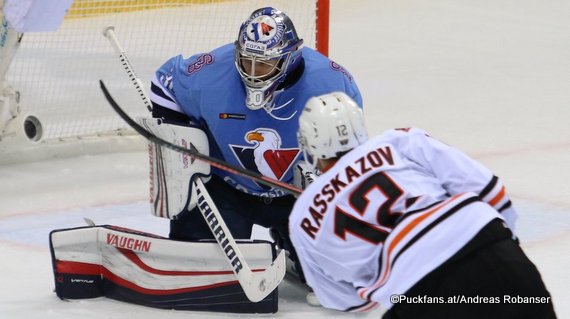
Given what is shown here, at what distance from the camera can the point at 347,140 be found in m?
2.41

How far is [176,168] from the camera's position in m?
3.60

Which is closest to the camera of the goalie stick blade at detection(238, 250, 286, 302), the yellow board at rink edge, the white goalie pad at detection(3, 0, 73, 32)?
the goalie stick blade at detection(238, 250, 286, 302)

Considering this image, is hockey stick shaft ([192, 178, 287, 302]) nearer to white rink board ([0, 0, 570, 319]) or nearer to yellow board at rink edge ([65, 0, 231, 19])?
white rink board ([0, 0, 570, 319])

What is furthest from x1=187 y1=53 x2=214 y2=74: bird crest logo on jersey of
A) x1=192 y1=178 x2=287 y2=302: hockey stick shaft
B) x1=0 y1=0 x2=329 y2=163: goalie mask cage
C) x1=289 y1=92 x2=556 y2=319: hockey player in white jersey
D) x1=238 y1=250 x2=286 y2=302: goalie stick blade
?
x1=0 y1=0 x2=329 y2=163: goalie mask cage

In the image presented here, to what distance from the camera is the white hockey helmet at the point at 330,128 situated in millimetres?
2400

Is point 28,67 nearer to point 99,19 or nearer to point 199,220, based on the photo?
point 99,19

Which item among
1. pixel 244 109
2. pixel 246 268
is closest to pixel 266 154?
pixel 244 109

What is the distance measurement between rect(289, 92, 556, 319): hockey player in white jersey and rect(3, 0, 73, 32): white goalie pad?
2269 millimetres

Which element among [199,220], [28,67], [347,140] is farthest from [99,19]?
[347,140]

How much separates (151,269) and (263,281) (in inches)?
14.3

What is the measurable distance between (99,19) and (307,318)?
11.6 ft

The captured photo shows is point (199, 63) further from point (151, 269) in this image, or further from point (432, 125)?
point (432, 125)

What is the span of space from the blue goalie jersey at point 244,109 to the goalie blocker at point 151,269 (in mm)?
270

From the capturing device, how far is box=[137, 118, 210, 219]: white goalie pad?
3568 millimetres
